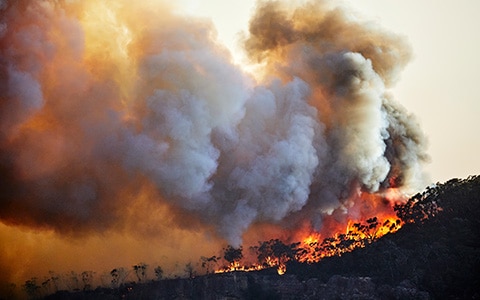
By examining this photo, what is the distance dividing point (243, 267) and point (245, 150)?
18974 mm

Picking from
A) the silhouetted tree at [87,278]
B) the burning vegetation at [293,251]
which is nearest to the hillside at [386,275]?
the burning vegetation at [293,251]

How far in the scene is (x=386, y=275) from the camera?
3393 inches

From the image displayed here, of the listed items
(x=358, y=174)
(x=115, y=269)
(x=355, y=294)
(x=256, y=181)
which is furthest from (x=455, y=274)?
(x=115, y=269)

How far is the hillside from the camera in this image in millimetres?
81875

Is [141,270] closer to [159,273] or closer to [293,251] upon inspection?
[159,273]

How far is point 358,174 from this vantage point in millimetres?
94688

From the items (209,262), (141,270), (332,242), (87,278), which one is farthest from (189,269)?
(332,242)

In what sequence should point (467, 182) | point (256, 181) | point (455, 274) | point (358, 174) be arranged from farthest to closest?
point (467, 182), point (358, 174), point (256, 181), point (455, 274)

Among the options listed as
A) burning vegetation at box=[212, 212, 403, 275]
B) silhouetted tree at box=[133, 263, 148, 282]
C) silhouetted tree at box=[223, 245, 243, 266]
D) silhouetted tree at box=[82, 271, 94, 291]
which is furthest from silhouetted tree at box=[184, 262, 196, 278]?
silhouetted tree at box=[82, 271, 94, 291]

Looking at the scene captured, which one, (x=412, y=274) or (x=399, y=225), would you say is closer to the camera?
(x=412, y=274)

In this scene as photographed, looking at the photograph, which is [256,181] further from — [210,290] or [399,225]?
[399,225]

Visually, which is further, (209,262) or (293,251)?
(209,262)

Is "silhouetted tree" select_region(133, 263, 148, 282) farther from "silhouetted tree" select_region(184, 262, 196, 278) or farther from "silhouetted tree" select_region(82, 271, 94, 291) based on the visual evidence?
"silhouetted tree" select_region(82, 271, 94, 291)

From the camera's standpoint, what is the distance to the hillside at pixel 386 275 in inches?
3223
